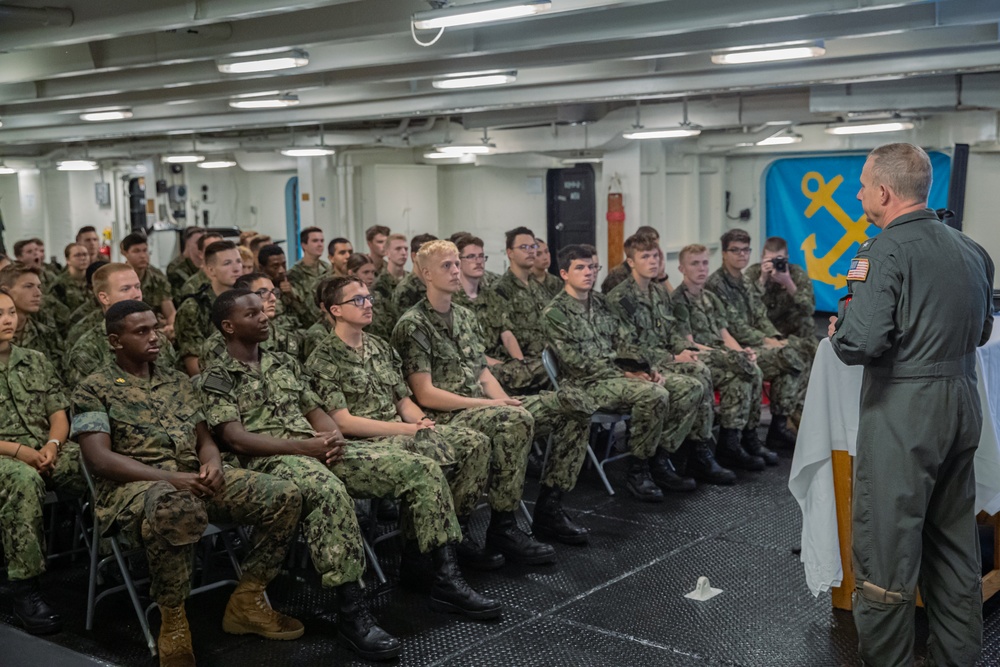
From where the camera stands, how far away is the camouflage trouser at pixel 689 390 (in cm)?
555

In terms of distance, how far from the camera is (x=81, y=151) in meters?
15.2

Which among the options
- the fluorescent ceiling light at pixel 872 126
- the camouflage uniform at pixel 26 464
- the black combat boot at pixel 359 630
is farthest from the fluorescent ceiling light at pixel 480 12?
the fluorescent ceiling light at pixel 872 126

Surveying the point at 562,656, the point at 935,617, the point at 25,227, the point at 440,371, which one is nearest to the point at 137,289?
the point at 440,371

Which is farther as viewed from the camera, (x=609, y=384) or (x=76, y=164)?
(x=76, y=164)

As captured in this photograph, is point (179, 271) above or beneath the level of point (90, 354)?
above

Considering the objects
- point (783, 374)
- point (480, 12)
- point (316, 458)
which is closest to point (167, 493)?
point (316, 458)

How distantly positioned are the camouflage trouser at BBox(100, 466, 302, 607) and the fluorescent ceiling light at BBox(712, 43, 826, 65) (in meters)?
3.52

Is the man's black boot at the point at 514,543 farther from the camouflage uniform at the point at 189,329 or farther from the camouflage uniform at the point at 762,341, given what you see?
the camouflage uniform at the point at 762,341

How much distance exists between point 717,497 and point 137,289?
318 cm

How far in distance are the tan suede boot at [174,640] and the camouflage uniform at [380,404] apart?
1021 mm

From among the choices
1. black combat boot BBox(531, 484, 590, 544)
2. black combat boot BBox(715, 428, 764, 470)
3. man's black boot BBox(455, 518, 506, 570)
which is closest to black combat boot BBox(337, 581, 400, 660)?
man's black boot BBox(455, 518, 506, 570)

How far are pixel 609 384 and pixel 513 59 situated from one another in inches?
86.3

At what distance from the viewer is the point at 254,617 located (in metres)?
3.68

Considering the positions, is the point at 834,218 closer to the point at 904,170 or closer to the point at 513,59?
the point at 513,59
